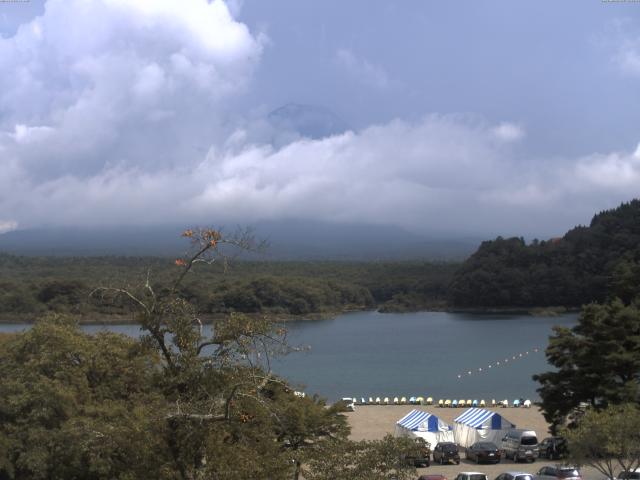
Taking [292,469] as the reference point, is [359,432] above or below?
below

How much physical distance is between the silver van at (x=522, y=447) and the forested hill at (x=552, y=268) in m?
54.6

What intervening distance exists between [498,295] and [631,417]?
6805 centimetres

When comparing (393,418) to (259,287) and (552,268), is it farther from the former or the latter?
(552,268)

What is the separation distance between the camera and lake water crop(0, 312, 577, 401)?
39406 mm

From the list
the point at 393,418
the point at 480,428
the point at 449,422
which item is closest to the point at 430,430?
the point at 480,428

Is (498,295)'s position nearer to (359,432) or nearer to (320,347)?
(320,347)

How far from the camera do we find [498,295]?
78.9m

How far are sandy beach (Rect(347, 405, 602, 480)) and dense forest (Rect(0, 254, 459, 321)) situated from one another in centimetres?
2291

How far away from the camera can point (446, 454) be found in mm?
19047

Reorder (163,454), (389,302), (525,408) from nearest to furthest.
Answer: (163,454) → (525,408) → (389,302)

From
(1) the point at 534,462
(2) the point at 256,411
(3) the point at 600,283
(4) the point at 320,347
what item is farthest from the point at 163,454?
(3) the point at 600,283

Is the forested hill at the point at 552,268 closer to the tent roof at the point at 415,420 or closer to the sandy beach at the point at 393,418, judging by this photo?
the sandy beach at the point at 393,418

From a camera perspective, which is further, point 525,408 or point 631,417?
point 525,408

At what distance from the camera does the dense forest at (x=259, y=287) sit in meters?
67.9
